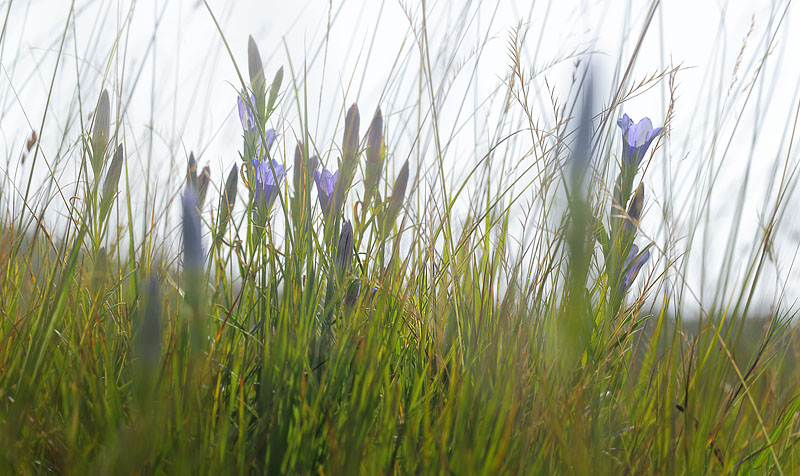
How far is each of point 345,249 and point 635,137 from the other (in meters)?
0.55

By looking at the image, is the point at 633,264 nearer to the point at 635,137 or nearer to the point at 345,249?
the point at 635,137

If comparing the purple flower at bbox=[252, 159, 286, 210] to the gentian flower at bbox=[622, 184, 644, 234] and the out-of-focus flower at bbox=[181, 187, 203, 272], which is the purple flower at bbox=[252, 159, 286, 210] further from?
the gentian flower at bbox=[622, 184, 644, 234]

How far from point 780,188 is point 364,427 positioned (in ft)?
2.80

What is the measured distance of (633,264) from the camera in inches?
41.2

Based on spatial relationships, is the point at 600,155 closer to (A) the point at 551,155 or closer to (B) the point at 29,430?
(A) the point at 551,155

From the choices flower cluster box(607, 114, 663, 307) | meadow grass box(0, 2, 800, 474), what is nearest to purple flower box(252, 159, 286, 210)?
meadow grass box(0, 2, 800, 474)

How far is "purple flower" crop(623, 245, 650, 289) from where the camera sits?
1.04 m

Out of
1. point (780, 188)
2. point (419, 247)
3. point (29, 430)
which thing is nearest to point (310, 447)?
point (29, 430)

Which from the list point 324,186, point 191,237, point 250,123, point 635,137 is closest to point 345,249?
point 324,186

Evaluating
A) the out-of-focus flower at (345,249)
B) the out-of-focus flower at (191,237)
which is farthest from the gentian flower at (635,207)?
the out-of-focus flower at (191,237)

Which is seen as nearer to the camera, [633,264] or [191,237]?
[191,237]

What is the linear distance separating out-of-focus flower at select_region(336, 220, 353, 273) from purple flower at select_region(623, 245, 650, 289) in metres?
0.48

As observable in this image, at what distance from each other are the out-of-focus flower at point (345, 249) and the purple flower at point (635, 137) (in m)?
0.48

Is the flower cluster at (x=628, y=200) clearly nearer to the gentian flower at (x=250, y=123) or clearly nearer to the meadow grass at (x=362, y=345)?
the meadow grass at (x=362, y=345)
